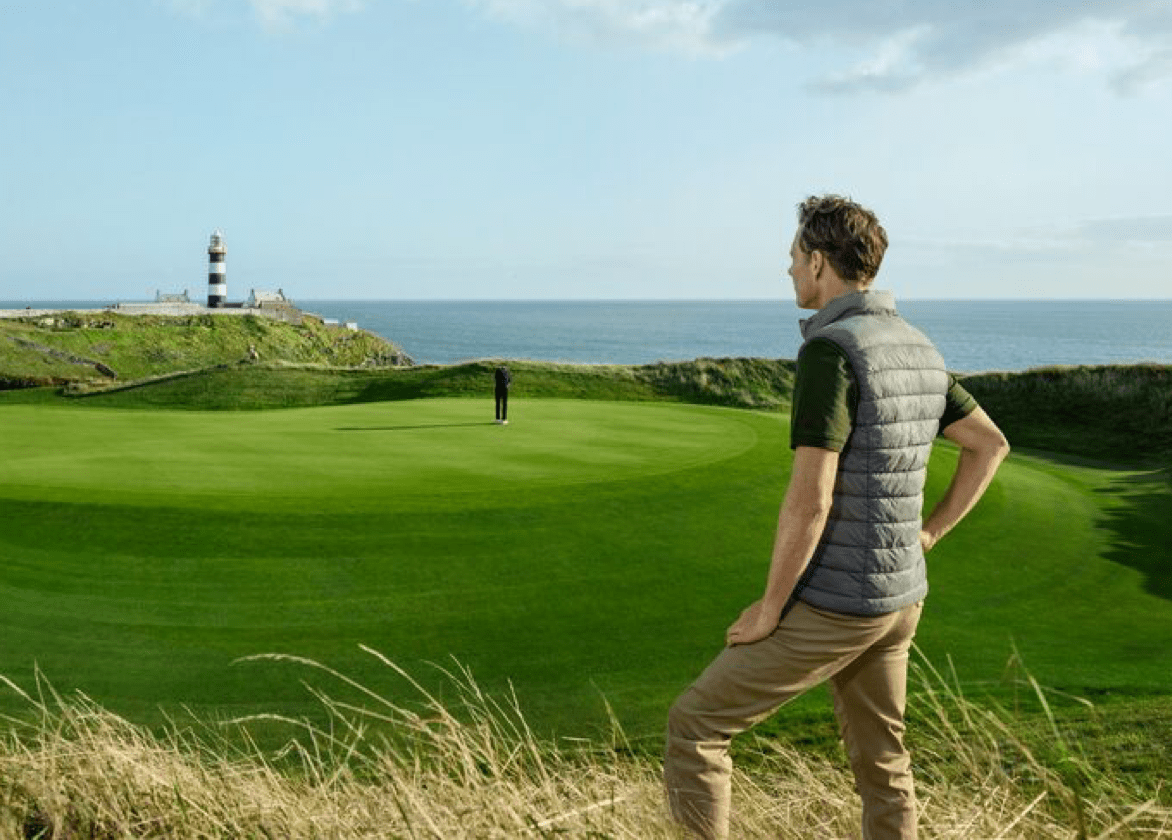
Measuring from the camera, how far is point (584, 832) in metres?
3.16

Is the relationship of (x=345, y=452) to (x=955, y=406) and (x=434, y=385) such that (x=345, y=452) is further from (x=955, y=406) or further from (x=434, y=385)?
(x=434, y=385)

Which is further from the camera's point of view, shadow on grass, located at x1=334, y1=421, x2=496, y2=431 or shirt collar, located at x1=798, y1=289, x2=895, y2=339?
shadow on grass, located at x1=334, y1=421, x2=496, y2=431

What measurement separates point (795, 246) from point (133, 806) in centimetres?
307

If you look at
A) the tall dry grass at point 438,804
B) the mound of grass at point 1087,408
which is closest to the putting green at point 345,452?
the tall dry grass at point 438,804

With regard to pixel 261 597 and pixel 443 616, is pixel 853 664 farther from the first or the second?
pixel 261 597

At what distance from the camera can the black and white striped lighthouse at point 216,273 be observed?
10181 cm

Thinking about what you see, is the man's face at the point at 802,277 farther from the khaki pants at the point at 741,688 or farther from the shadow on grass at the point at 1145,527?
the shadow on grass at the point at 1145,527

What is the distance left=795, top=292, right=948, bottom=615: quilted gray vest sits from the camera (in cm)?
302

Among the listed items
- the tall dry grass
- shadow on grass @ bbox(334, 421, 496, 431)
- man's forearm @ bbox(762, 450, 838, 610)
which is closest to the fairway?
shadow on grass @ bbox(334, 421, 496, 431)

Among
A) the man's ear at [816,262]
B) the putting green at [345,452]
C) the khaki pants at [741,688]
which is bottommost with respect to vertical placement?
the putting green at [345,452]

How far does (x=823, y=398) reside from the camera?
289cm

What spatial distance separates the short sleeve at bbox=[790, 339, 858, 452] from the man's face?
0.98 feet

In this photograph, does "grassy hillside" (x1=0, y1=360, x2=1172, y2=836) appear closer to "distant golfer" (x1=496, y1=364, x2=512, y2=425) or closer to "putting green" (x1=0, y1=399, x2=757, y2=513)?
"putting green" (x1=0, y1=399, x2=757, y2=513)

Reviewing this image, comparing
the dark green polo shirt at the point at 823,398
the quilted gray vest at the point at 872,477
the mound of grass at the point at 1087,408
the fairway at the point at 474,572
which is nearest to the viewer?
the dark green polo shirt at the point at 823,398
